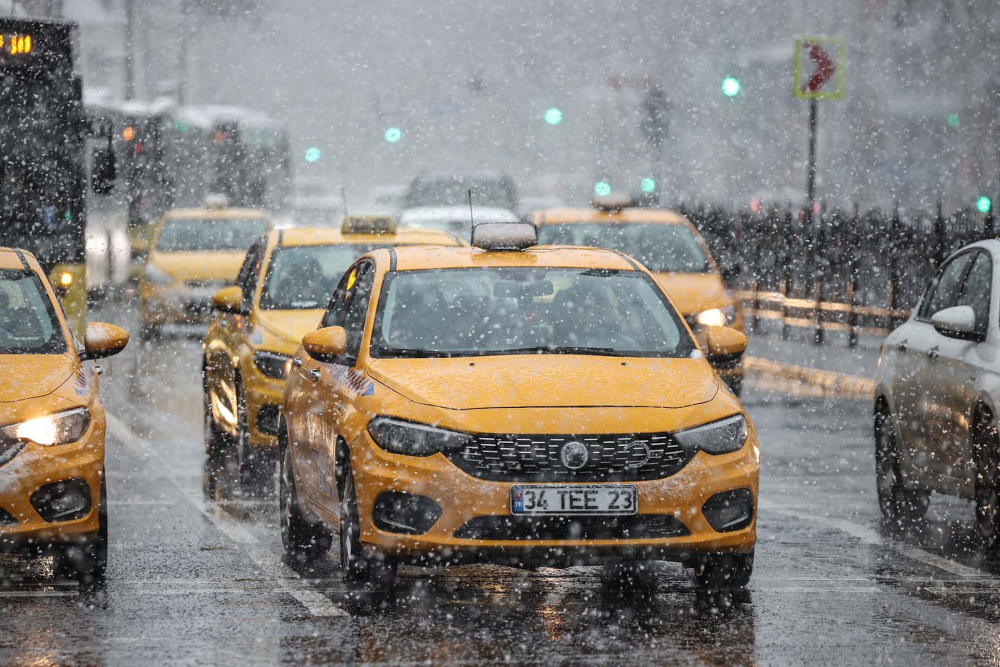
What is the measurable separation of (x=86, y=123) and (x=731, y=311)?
20.7ft

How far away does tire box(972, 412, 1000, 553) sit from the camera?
8.75 m

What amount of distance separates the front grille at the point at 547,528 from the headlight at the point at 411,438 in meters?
0.30

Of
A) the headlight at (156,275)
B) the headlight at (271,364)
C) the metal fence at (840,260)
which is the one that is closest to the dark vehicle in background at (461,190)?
the metal fence at (840,260)

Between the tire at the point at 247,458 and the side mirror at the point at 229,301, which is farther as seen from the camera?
the side mirror at the point at 229,301

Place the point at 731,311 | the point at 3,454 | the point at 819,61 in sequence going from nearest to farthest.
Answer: the point at 3,454
the point at 731,311
the point at 819,61

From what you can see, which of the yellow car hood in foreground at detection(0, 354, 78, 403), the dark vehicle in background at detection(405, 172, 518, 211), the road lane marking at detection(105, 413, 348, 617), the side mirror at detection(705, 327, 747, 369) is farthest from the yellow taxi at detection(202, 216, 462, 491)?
the dark vehicle in background at detection(405, 172, 518, 211)

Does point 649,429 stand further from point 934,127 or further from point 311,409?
point 934,127

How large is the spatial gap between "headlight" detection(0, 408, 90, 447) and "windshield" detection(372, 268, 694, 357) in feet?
4.15

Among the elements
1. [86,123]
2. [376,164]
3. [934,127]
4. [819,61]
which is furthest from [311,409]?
[376,164]

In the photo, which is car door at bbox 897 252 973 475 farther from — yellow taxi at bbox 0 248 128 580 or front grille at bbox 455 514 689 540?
yellow taxi at bbox 0 248 128 580

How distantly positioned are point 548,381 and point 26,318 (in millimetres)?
2785

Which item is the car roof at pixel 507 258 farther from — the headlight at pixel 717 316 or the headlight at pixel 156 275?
the headlight at pixel 156 275

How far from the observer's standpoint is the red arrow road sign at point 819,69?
24609 mm

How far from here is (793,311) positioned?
2581 cm
